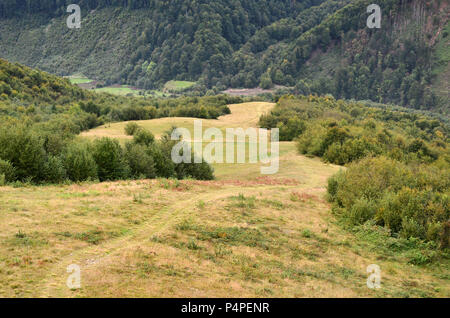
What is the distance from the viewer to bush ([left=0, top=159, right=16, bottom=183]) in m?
22.2

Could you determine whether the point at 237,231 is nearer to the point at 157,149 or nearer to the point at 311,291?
the point at 311,291

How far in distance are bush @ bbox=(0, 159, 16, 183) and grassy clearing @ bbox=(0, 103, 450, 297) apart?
86.2 inches

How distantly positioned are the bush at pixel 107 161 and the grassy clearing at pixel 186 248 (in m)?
4.30

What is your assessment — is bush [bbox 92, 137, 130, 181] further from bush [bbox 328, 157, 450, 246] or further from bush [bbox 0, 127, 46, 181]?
bush [bbox 328, 157, 450, 246]

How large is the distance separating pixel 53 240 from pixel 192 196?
963 centimetres

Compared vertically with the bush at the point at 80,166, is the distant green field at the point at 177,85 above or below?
above

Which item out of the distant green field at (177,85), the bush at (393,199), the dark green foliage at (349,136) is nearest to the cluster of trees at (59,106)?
the dark green foliage at (349,136)

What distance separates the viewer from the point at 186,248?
14.6m

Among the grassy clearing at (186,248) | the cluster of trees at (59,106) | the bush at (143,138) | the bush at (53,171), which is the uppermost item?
the cluster of trees at (59,106)

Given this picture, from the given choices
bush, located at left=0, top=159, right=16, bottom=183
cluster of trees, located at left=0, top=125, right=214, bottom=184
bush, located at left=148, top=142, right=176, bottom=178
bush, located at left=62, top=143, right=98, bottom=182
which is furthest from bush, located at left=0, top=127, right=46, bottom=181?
bush, located at left=148, top=142, right=176, bottom=178

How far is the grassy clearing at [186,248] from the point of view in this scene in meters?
11.5

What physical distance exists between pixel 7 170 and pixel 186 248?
13.7 m

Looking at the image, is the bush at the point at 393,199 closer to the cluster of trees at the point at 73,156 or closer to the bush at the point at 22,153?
the cluster of trees at the point at 73,156

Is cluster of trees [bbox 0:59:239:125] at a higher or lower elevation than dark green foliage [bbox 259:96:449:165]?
higher
